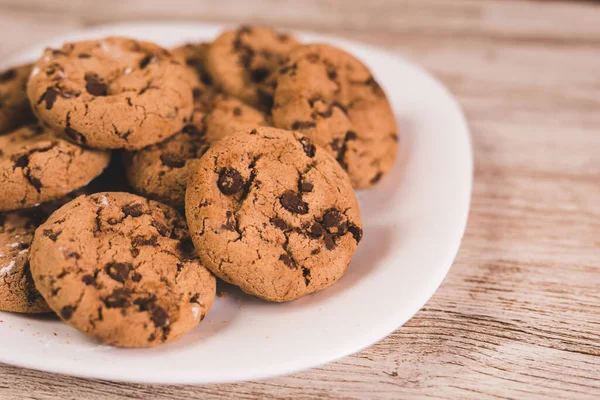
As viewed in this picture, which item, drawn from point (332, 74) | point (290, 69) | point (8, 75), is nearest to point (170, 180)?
point (290, 69)

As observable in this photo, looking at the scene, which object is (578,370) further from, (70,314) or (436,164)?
(70,314)

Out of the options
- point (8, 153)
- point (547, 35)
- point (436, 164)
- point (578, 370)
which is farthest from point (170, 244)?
point (547, 35)

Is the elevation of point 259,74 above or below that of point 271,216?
above

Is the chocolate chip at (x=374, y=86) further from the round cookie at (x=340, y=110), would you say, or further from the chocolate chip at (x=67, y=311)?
the chocolate chip at (x=67, y=311)

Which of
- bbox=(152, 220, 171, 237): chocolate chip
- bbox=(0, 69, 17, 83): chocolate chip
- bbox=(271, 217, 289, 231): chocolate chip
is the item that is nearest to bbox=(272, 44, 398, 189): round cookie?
bbox=(271, 217, 289, 231): chocolate chip

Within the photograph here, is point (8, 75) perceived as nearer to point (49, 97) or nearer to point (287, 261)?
point (49, 97)

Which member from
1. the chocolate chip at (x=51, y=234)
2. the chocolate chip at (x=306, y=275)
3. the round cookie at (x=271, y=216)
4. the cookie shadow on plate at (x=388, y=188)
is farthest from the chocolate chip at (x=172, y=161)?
the cookie shadow on plate at (x=388, y=188)

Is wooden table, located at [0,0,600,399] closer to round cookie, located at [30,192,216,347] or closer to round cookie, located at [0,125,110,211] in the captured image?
round cookie, located at [30,192,216,347]
